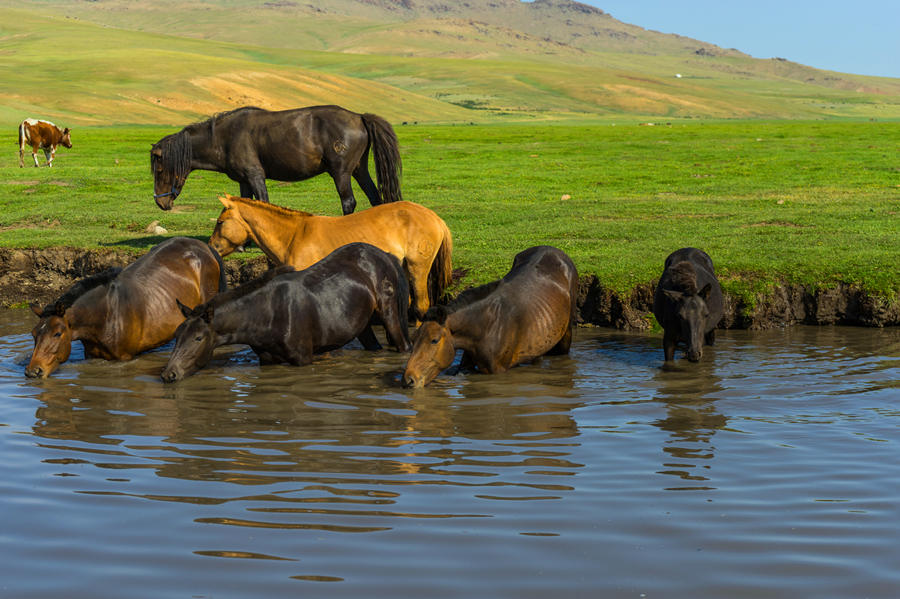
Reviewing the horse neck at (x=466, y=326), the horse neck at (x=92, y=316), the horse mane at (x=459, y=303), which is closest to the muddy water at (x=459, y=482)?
the horse neck at (x=466, y=326)

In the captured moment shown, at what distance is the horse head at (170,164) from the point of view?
15539 millimetres

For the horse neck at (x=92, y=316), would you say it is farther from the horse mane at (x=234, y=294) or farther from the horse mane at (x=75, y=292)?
the horse mane at (x=234, y=294)

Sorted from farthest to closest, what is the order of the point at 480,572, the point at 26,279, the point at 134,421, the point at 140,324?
the point at 26,279
the point at 140,324
the point at 134,421
the point at 480,572

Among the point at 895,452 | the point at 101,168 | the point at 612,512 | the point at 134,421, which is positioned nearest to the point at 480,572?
the point at 612,512

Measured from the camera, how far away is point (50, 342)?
10172 mm

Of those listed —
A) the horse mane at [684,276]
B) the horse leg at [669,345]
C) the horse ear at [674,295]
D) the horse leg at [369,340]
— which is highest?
the horse mane at [684,276]

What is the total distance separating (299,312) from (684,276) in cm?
443

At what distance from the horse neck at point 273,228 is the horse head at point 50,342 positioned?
2863mm

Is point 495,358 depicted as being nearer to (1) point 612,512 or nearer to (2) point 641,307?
(2) point 641,307

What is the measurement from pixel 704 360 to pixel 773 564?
5953 millimetres

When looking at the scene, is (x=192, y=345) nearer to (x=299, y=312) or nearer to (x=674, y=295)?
(x=299, y=312)

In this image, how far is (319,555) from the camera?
4.91m

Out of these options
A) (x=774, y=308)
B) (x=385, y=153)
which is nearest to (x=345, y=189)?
(x=385, y=153)

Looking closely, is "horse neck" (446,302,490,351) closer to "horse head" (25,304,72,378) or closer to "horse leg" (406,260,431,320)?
"horse leg" (406,260,431,320)
